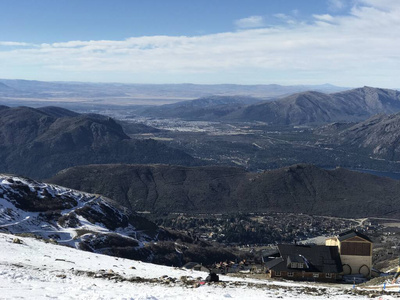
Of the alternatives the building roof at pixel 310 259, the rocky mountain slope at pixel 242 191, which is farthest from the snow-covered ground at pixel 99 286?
the rocky mountain slope at pixel 242 191

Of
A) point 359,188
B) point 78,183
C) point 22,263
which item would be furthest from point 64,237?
point 359,188

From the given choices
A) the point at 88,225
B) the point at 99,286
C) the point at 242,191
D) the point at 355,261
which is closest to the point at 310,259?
the point at 355,261

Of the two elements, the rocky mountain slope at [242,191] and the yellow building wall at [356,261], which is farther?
the rocky mountain slope at [242,191]

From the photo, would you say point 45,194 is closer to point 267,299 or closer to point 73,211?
point 73,211

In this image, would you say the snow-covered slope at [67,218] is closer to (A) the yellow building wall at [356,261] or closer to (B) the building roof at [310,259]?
(B) the building roof at [310,259]

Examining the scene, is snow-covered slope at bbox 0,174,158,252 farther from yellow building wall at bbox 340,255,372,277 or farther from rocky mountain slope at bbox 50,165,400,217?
rocky mountain slope at bbox 50,165,400,217
